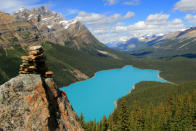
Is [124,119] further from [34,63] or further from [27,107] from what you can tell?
[27,107]

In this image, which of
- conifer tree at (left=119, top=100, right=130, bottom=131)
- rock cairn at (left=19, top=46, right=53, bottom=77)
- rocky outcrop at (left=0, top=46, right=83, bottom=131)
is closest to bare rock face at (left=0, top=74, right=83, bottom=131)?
rocky outcrop at (left=0, top=46, right=83, bottom=131)

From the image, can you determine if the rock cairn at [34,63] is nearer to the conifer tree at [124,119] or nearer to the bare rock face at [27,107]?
the bare rock face at [27,107]

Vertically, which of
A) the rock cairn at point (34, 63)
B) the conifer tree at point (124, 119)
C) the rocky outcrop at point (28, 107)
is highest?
the rock cairn at point (34, 63)

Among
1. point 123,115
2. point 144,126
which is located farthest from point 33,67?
point 144,126

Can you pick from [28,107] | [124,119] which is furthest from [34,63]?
[124,119]

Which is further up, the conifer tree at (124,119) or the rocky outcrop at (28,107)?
the rocky outcrop at (28,107)

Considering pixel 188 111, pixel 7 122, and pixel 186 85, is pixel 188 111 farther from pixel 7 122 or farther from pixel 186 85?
pixel 186 85

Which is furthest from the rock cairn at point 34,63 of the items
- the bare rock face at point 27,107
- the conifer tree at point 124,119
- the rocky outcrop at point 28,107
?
the conifer tree at point 124,119
